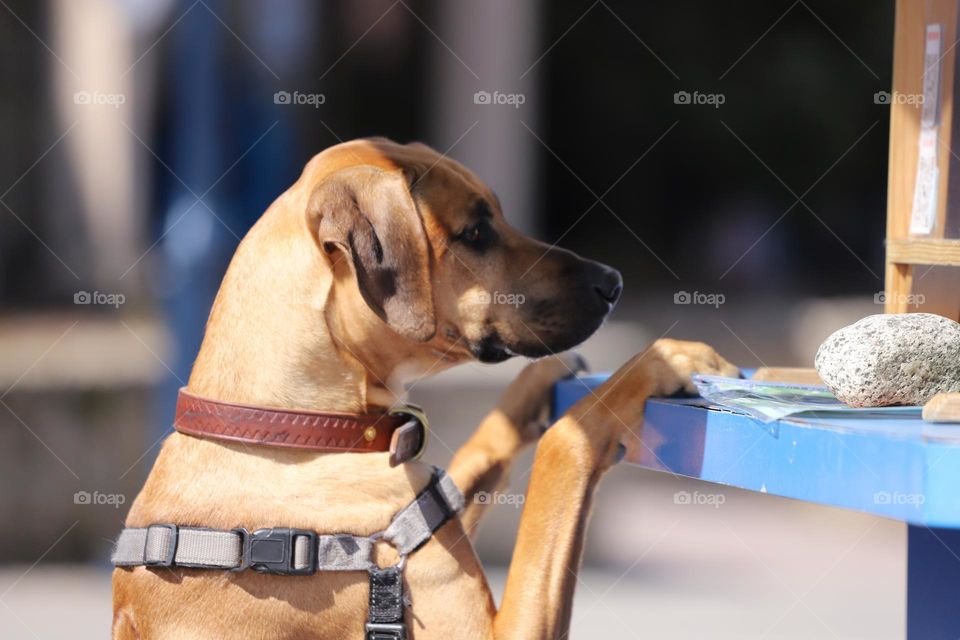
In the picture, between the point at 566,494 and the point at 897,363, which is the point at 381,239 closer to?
the point at 566,494

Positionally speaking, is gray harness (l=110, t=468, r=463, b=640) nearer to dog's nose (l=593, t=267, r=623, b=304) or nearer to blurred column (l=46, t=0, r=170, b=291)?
dog's nose (l=593, t=267, r=623, b=304)

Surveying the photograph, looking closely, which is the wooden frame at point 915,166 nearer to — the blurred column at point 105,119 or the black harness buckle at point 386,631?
the black harness buckle at point 386,631

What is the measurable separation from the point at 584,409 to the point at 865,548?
11.8ft

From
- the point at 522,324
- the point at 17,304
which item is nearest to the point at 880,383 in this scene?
the point at 522,324

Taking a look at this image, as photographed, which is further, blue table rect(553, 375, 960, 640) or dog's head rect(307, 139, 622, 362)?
dog's head rect(307, 139, 622, 362)

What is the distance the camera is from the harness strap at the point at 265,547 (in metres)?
2.03

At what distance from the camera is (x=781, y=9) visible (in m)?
7.58

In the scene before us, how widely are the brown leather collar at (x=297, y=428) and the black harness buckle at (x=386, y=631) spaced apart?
0.31 m

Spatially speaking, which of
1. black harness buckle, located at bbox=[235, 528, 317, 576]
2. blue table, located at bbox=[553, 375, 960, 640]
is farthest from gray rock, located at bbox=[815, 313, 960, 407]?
black harness buckle, located at bbox=[235, 528, 317, 576]

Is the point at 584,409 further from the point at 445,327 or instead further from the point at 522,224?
the point at 522,224

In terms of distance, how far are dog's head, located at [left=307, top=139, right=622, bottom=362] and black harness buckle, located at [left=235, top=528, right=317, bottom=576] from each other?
43 cm

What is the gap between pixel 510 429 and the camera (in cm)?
282

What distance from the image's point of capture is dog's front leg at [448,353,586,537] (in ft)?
9.00

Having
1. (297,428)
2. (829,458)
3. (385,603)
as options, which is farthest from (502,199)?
(829,458)
